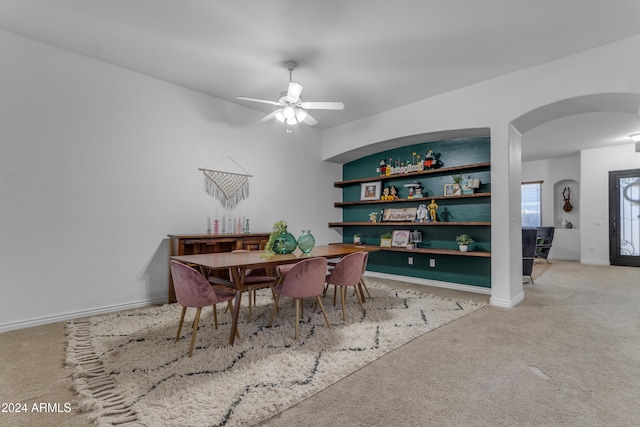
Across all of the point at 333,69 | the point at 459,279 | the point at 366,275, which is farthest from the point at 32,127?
the point at 459,279

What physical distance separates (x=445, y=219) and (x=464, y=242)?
52 cm

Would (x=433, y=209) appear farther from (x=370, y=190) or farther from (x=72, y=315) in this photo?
(x=72, y=315)

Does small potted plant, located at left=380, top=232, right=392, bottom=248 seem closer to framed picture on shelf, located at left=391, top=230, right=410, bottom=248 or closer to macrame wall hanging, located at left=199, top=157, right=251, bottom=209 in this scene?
framed picture on shelf, located at left=391, top=230, right=410, bottom=248

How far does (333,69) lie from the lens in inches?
140

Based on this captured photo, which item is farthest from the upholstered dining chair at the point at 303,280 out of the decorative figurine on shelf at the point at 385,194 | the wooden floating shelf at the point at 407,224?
the decorative figurine on shelf at the point at 385,194

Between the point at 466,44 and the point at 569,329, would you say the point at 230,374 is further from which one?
the point at 466,44

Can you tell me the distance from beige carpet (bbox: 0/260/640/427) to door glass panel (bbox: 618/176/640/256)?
194 inches

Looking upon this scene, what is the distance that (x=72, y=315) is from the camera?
317 centimetres

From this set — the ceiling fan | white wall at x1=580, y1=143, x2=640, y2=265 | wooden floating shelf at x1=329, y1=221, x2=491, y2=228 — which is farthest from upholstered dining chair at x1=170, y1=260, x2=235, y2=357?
white wall at x1=580, y1=143, x2=640, y2=265

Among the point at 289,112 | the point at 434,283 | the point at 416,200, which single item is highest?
the point at 289,112

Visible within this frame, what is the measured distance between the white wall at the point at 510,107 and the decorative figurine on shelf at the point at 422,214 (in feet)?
3.73

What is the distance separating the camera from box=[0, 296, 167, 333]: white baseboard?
9.34 feet

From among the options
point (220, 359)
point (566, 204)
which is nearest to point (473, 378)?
point (220, 359)

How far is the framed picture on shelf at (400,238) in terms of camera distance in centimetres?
507
